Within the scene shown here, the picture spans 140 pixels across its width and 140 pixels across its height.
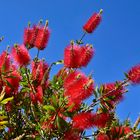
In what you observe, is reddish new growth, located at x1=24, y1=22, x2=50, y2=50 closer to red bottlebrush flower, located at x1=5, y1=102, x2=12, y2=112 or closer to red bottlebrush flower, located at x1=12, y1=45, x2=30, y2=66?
red bottlebrush flower, located at x1=12, y1=45, x2=30, y2=66

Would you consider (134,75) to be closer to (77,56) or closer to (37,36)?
(77,56)

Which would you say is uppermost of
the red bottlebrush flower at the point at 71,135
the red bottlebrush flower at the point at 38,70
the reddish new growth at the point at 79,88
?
the red bottlebrush flower at the point at 38,70

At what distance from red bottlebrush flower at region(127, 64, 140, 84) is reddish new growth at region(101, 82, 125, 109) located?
0.16 m

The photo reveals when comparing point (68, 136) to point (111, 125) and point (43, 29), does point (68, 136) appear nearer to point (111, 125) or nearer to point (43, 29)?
point (111, 125)

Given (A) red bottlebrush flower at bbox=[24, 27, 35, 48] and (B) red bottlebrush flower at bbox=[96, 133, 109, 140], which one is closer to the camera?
(B) red bottlebrush flower at bbox=[96, 133, 109, 140]

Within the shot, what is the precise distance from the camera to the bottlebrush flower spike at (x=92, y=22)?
613 centimetres

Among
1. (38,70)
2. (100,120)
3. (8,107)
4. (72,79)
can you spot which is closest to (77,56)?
(72,79)

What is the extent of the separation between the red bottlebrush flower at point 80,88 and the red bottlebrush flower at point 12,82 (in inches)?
37.0

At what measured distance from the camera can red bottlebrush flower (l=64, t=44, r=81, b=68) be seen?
530 centimetres

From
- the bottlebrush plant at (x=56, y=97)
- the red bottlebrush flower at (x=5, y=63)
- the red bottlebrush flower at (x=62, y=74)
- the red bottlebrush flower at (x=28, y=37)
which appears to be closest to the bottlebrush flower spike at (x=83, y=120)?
A: the bottlebrush plant at (x=56, y=97)

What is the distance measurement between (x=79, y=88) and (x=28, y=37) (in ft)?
5.13

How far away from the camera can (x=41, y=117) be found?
5.34 metres

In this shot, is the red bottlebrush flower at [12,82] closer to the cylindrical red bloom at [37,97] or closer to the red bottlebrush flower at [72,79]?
the cylindrical red bloom at [37,97]

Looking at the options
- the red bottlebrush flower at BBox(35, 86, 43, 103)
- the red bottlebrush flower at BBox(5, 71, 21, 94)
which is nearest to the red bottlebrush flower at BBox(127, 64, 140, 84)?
the red bottlebrush flower at BBox(35, 86, 43, 103)
